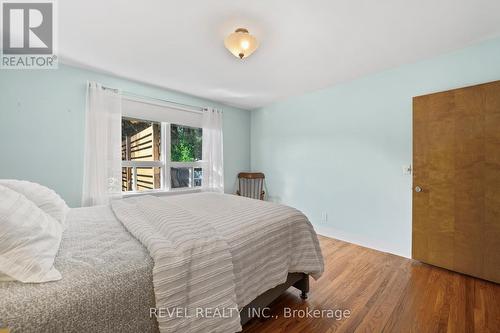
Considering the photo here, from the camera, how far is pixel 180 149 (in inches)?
146

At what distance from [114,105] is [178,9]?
1.78 meters

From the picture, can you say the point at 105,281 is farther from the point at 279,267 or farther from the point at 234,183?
the point at 234,183

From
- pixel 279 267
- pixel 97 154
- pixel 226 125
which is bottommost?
pixel 279 267

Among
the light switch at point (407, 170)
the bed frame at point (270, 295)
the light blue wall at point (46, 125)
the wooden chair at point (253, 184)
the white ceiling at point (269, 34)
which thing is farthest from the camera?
the wooden chair at point (253, 184)

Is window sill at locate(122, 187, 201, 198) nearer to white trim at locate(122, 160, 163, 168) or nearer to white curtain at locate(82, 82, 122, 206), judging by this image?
white curtain at locate(82, 82, 122, 206)

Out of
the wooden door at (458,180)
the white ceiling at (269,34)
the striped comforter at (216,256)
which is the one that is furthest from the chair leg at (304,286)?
the white ceiling at (269,34)

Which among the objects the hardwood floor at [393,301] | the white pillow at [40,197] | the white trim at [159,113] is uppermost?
the white trim at [159,113]

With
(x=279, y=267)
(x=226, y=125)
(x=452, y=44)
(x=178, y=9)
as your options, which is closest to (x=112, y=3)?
(x=178, y=9)

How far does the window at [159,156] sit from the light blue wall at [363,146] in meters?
1.63

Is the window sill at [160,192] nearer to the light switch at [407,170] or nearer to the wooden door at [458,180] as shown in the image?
the light switch at [407,170]

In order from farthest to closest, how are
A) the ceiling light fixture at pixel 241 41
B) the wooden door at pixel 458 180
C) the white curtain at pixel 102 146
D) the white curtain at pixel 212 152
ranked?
the white curtain at pixel 212 152, the white curtain at pixel 102 146, the wooden door at pixel 458 180, the ceiling light fixture at pixel 241 41

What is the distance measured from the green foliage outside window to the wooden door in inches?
129

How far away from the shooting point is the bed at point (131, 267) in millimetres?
743

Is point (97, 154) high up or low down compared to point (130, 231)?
up
